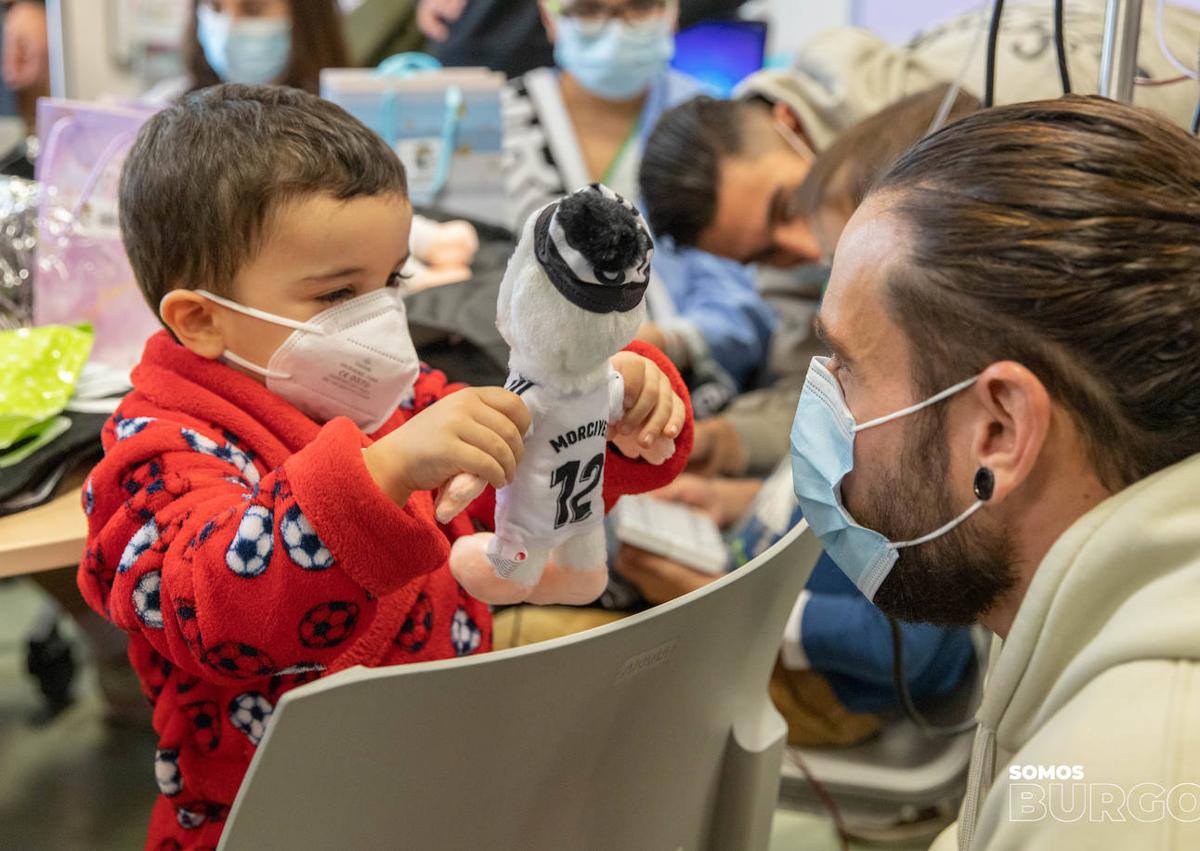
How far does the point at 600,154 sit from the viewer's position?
2.59 m

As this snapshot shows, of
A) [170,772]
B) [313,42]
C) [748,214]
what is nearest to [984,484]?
[170,772]

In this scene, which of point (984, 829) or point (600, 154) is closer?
point (984, 829)

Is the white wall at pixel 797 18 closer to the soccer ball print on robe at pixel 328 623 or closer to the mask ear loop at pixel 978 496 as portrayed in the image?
the mask ear loop at pixel 978 496

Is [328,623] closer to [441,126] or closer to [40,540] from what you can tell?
[40,540]

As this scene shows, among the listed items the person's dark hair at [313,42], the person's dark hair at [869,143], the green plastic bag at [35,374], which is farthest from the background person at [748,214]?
the green plastic bag at [35,374]

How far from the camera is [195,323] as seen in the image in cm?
95

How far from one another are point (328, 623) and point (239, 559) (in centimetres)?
7

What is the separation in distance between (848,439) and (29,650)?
68.6 inches

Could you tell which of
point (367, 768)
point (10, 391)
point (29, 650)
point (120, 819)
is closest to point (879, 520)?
point (367, 768)

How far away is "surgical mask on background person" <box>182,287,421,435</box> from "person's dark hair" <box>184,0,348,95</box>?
1.67 metres

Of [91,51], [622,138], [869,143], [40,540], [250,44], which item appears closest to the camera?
[40,540]

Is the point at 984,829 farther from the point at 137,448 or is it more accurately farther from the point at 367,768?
the point at 137,448

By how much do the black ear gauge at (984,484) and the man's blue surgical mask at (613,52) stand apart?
76.4 inches

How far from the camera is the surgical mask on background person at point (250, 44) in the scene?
246 centimetres
